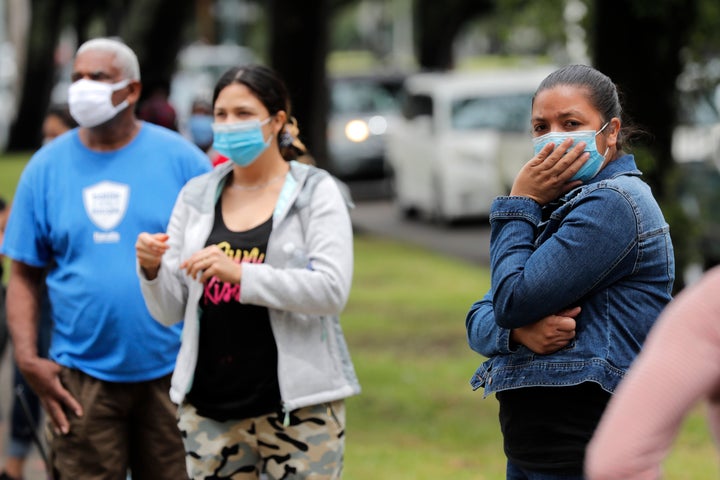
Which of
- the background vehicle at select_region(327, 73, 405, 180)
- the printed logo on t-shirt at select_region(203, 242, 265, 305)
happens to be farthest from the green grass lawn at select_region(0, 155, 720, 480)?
the background vehicle at select_region(327, 73, 405, 180)

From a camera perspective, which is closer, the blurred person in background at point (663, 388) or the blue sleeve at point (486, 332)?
the blurred person in background at point (663, 388)

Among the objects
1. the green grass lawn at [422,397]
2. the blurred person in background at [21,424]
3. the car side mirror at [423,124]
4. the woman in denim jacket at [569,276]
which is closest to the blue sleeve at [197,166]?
the blurred person in background at [21,424]

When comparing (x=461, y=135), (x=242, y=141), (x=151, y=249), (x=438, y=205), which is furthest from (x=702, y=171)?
(x=151, y=249)

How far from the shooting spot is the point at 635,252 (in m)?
3.00

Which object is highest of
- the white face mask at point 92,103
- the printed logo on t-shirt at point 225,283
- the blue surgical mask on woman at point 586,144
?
the blue surgical mask on woman at point 586,144

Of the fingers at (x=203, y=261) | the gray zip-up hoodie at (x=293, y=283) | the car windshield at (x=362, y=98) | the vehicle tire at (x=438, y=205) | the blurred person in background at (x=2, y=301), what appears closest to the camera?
the fingers at (x=203, y=261)

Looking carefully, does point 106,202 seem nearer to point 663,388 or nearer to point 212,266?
point 212,266

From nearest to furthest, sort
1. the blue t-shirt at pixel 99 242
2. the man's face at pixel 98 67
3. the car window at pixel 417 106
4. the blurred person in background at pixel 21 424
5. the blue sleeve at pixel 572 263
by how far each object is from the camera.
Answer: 1. the blue sleeve at pixel 572 263
2. the blue t-shirt at pixel 99 242
3. the man's face at pixel 98 67
4. the blurred person in background at pixel 21 424
5. the car window at pixel 417 106

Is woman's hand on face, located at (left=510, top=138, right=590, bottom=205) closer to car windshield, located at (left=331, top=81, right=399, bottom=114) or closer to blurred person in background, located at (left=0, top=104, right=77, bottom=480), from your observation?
blurred person in background, located at (left=0, top=104, right=77, bottom=480)

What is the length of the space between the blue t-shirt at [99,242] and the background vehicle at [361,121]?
17.6 meters

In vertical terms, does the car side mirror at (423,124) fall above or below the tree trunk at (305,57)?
below

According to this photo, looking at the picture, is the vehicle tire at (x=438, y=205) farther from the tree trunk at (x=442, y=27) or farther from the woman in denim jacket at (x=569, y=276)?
the tree trunk at (x=442, y=27)

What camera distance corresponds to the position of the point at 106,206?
4.64m

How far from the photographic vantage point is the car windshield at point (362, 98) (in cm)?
2316
